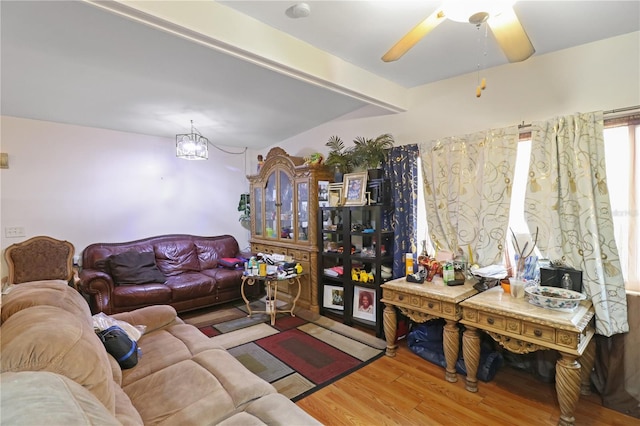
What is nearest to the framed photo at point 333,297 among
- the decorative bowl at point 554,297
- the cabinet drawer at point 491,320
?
the cabinet drawer at point 491,320

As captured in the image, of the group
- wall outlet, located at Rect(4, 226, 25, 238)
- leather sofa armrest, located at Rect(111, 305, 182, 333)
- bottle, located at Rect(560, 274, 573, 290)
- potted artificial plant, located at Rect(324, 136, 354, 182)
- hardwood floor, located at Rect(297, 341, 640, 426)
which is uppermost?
potted artificial plant, located at Rect(324, 136, 354, 182)

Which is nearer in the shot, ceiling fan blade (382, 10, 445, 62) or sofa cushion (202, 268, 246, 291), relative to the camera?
ceiling fan blade (382, 10, 445, 62)

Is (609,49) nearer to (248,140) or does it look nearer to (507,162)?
(507,162)

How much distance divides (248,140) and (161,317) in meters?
3.09

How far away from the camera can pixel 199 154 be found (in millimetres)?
3578

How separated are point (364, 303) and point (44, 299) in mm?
2545

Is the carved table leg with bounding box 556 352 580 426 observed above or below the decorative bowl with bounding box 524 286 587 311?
below

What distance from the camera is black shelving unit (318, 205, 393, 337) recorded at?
298 cm

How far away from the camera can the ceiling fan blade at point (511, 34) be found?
1.31 meters

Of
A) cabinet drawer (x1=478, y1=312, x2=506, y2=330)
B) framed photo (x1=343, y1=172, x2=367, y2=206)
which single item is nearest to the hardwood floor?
cabinet drawer (x1=478, y1=312, x2=506, y2=330)

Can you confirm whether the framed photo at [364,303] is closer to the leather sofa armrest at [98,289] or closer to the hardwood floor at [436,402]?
the hardwood floor at [436,402]

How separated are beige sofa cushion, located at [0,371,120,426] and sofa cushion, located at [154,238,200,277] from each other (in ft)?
11.1

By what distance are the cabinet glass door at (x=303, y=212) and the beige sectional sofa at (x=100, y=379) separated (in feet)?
6.19

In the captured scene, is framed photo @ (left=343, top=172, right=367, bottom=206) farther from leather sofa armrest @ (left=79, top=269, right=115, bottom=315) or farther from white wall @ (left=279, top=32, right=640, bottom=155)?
leather sofa armrest @ (left=79, top=269, right=115, bottom=315)
